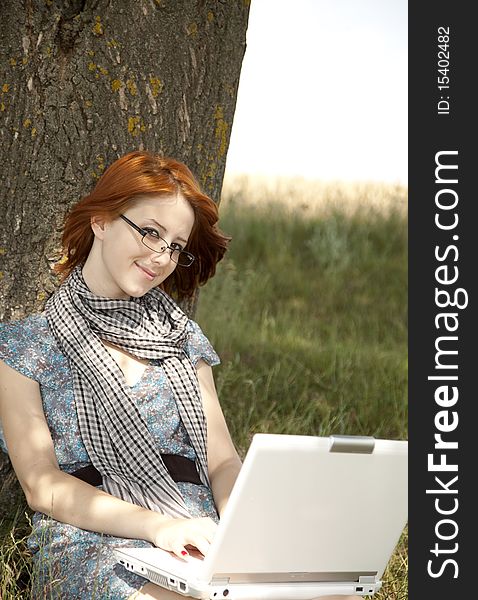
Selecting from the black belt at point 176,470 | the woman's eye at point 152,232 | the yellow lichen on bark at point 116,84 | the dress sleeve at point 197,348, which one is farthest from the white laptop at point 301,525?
the yellow lichen on bark at point 116,84

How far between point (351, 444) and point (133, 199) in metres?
1.07

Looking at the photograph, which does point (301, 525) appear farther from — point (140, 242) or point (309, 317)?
point (309, 317)

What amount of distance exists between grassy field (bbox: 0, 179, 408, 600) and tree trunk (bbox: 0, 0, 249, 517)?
88 cm

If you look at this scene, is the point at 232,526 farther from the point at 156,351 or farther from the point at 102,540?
the point at 156,351

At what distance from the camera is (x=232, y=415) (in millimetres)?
5266

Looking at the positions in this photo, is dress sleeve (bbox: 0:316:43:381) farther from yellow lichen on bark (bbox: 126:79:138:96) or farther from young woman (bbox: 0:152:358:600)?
yellow lichen on bark (bbox: 126:79:138:96)

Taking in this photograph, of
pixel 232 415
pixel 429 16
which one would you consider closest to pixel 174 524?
pixel 429 16

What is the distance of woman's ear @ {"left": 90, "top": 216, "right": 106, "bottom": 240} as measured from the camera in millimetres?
3188

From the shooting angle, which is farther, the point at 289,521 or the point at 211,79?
the point at 211,79

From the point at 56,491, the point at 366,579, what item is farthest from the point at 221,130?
the point at 366,579

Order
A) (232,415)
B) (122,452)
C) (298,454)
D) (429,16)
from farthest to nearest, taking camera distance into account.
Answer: (232,415)
(429,16)
(122,452)
(298,454)

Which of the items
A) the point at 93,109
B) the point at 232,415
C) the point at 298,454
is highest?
the point at 93,109

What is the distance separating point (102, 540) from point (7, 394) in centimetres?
48

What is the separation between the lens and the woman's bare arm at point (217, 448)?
320cm
